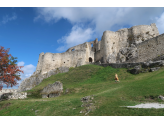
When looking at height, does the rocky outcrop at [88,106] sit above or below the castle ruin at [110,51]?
below

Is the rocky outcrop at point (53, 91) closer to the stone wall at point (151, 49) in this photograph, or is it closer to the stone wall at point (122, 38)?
the stone wall at point (122, 38)

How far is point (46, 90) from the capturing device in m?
19.0

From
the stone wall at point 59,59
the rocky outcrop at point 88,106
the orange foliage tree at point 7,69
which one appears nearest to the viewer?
the rocky outcrop at point 88,106

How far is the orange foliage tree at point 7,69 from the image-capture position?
47.9ft

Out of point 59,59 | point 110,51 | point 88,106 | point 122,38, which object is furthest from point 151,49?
point 59,59

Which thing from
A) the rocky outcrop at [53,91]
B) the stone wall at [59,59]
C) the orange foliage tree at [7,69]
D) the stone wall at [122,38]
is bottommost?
the rocky outcrop at [53,91]

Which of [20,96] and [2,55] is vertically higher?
[2,55]

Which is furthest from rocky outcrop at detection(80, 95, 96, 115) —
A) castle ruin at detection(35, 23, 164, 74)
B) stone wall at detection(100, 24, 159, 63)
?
stone wall at detection(100, 24, 159, 63)

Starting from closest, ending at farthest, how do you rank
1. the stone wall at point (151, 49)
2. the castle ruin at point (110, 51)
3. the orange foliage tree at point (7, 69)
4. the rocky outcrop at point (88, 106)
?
the rocky outcrop at point (88, 106) < the orange foliage tree at point (7, 69) < the stone wall at point (151, 49) < the castle ruin at point (110, 51)

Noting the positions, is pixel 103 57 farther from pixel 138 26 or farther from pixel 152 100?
pixel 152 100

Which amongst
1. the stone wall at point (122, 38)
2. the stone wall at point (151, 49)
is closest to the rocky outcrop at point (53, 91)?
the stone wall at point (122, 38)

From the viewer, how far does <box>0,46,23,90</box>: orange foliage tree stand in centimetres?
1459

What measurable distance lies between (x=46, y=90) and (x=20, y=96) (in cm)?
418
